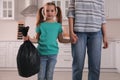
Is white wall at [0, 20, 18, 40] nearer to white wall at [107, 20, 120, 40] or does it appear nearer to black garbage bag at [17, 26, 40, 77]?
white wall at [107, 20, 120, 40]

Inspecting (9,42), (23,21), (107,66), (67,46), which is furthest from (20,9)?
(107,66)

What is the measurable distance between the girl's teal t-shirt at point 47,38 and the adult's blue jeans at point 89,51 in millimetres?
258

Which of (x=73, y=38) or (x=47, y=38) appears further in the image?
(x=47, y=38)

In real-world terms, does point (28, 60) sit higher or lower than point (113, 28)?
lower

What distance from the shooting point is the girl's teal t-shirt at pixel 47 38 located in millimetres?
2484

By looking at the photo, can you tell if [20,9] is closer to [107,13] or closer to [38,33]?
[107,13]

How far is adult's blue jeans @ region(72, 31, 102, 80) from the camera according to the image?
2289mm

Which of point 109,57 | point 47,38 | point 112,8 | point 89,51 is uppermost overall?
point 112,8

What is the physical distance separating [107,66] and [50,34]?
361 centimetres

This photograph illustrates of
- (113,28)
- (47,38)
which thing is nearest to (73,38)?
(47,38)

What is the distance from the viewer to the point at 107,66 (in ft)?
19.2

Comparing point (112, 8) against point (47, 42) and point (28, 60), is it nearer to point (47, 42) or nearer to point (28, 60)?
point (47, 42)

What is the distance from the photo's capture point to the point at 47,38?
2.49 meters

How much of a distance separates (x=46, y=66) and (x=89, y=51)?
45cm
